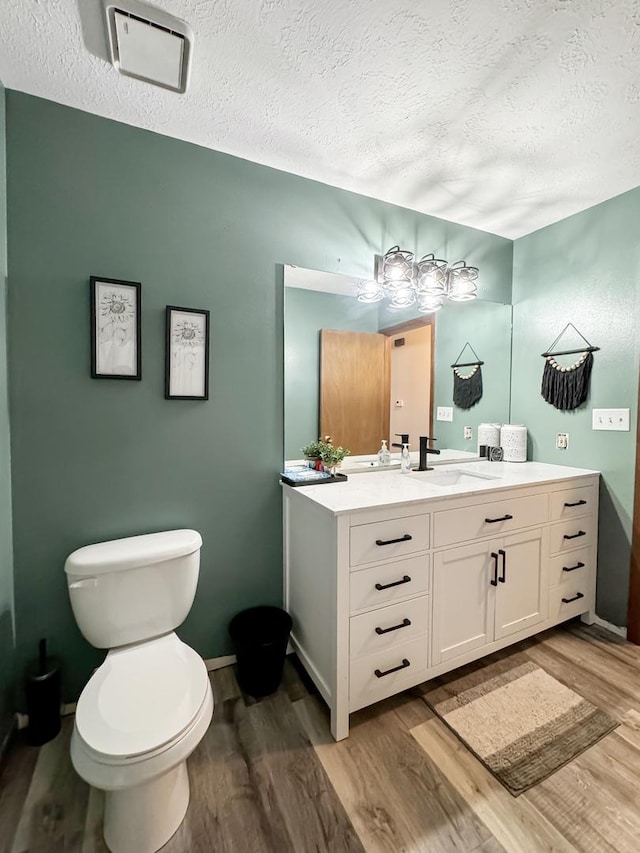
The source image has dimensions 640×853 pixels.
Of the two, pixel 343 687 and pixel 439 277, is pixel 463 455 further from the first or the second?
pixel 343 687

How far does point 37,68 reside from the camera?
4.16 feet

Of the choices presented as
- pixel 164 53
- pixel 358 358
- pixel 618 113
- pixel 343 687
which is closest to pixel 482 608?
pixel 343 687

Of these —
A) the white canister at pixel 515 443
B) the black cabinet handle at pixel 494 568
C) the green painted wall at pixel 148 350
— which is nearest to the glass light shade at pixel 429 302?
the green painted wall at pixel 148 350

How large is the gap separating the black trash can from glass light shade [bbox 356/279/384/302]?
5.58ft

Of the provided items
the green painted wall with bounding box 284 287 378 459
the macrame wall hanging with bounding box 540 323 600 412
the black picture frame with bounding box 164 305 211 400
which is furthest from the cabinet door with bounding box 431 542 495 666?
the black picture frame with bounding box 164 305 211 400

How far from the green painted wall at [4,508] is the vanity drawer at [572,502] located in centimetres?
244

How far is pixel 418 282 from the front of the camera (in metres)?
2.17

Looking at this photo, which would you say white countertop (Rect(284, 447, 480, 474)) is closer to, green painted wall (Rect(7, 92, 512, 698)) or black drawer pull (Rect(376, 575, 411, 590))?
green painted wall (Rect(7, 92, 512, 698))

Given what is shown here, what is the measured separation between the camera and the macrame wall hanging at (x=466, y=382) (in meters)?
2.45

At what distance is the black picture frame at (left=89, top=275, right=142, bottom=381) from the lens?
1482 mm

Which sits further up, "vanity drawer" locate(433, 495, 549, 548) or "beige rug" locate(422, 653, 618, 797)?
"vanity drawer" locate(433, 495, 549, 548)

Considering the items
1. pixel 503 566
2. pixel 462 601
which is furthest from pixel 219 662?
pixel 503 566

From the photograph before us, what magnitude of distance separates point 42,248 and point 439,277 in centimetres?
192

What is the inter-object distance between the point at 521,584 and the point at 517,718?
562 mm
